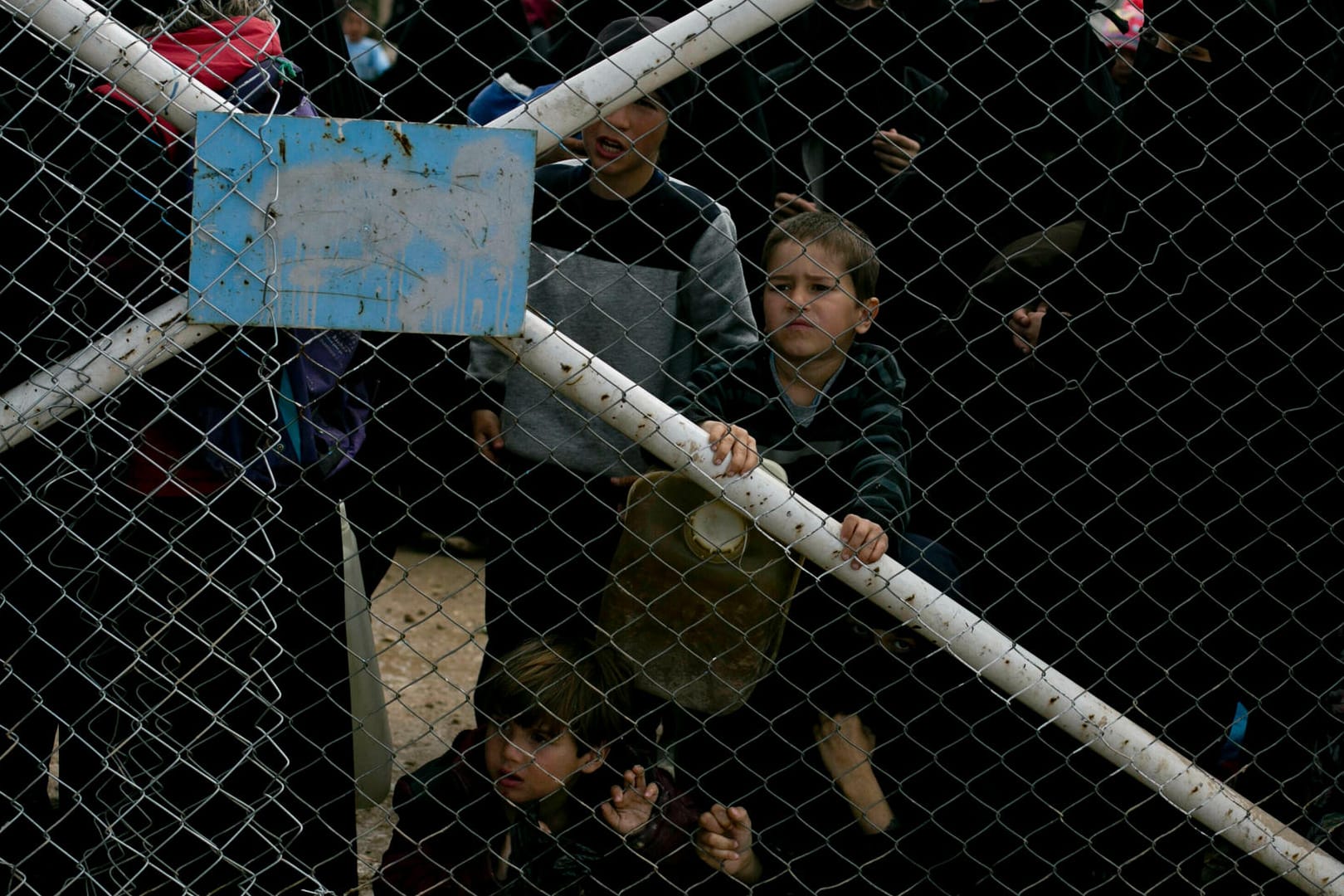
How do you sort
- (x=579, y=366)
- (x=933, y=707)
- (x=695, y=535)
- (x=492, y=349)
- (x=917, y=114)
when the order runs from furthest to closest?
1. (x=917, y=114)
2. (x=492, y=349)
3. (x=933, y=707)
4. (x=695, y=535)
5. (x=579, y=366)

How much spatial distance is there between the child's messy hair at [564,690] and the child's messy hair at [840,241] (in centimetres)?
84

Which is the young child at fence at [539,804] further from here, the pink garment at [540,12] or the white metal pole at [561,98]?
the pink garment at [540,12]

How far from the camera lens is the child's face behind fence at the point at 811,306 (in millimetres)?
2420

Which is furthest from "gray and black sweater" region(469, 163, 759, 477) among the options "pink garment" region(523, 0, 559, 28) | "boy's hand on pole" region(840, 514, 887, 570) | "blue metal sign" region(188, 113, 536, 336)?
"pink garment" region(523, 0, 559, 28)

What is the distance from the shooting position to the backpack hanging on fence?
7.34 feet

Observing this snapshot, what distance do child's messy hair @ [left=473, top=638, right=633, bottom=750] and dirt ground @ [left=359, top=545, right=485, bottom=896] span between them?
72cm

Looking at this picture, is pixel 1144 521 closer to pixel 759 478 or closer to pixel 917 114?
pixel 759 478

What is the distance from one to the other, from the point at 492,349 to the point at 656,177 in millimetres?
519

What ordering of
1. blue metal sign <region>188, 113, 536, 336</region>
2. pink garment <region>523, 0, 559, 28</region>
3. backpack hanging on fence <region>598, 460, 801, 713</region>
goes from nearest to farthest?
blue metal sign <region>188, 113, 536, 336</region> → backpack hanging on fence <region>598, 460, 801, 713</region> → pink garment <region>523, 0, 559, 28</region>

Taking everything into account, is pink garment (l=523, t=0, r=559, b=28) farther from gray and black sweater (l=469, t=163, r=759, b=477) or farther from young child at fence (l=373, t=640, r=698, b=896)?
young child at fence (l=373, t=640, r=698, b=896)

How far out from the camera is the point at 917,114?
296cm

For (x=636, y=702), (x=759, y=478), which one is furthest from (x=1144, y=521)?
(x=636, y=702)

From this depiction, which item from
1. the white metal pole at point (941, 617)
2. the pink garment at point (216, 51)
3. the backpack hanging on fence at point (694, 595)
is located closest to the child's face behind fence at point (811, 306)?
the backpack hanging on fence at point (694, 595)

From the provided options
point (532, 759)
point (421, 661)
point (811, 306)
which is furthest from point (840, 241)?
point (421, 661)
